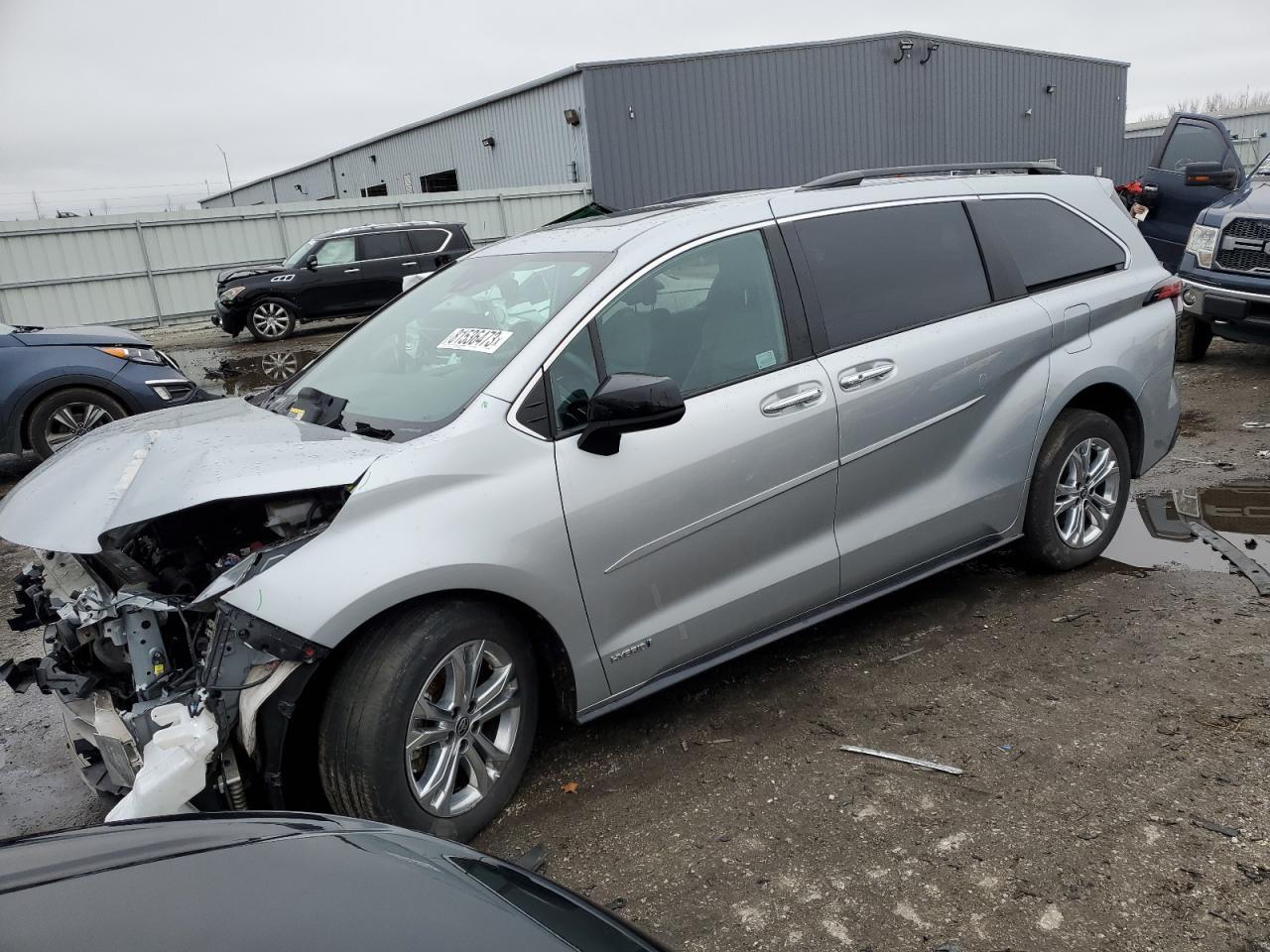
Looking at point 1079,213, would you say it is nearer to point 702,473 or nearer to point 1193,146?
point 702,473

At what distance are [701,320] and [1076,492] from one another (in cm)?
216

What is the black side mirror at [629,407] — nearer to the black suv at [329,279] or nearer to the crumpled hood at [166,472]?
the crumpled hood at [166,472]

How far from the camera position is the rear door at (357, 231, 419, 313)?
57.5ft

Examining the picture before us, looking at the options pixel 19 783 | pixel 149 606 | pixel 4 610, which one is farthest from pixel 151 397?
pixel 149 606

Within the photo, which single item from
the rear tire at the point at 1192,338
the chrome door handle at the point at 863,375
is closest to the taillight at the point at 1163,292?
the chrome door handle at the point at 863,375

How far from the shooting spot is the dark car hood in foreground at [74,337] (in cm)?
795

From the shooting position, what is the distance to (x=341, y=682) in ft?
8.97

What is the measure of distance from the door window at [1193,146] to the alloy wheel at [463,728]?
10.1m

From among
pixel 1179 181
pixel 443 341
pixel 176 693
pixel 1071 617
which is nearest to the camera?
pixel 176 693

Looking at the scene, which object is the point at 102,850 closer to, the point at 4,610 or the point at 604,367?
the point at 604,367

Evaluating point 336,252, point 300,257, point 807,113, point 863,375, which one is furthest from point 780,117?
point 863,375

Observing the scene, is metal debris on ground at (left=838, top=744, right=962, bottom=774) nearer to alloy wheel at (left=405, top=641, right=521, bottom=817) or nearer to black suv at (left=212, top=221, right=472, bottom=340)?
alloy wheel at (left=405, top=641, right=521, bottom=817)

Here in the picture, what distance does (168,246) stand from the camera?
2136cm

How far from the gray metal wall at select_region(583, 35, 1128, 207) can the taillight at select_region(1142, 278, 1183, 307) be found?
747 inches
